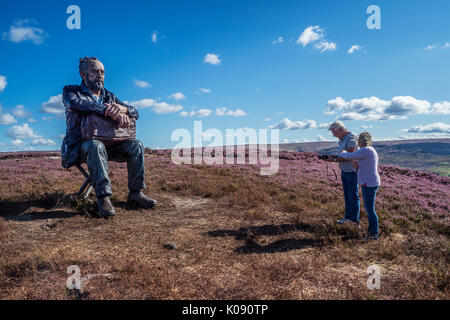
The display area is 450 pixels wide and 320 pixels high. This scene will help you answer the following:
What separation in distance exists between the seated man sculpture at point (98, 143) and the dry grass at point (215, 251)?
677 mm

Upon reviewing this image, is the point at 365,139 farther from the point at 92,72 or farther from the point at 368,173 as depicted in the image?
the point at 92,72

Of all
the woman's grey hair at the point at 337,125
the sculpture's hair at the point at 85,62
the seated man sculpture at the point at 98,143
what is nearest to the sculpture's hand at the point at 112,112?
the seated man sculpture at the point at 98,143

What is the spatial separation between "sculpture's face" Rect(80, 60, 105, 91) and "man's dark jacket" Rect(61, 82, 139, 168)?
165 millimetres

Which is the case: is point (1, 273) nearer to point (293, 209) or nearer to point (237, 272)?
point (237, 272)

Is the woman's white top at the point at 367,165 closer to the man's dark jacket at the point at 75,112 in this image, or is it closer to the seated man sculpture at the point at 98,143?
the seated man sculpture at the point at 98,143

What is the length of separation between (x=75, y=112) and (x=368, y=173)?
6.86 meters

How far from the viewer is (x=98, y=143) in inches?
217

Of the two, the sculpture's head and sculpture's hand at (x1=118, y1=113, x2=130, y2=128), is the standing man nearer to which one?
sculpture's hand at (x1=118, y1=113, x2=130, y2=128)

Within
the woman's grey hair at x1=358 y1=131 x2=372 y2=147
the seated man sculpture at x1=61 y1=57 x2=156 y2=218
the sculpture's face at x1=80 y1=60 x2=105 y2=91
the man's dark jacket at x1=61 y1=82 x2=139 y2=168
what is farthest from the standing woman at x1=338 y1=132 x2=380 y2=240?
the sculpture's face at x1=80 y1=60 x2=105 y2=91

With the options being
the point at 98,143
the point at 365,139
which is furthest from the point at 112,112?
the point at 365,139

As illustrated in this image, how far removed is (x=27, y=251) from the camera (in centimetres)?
384

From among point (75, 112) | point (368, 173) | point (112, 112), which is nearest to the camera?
point (368, 173)
